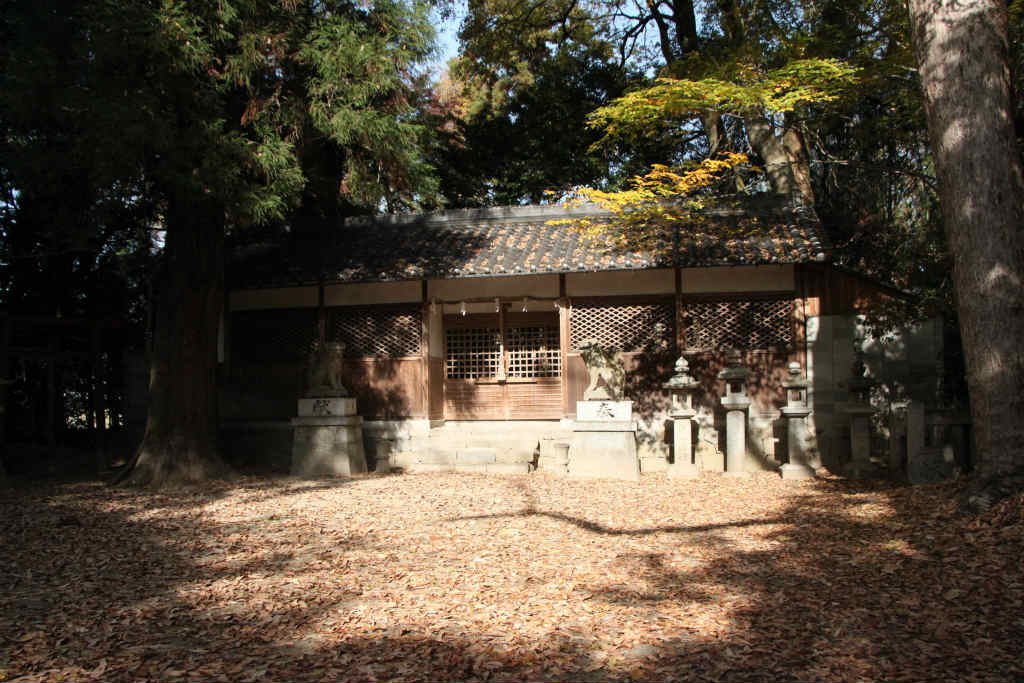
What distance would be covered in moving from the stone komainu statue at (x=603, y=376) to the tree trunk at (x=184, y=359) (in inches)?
223

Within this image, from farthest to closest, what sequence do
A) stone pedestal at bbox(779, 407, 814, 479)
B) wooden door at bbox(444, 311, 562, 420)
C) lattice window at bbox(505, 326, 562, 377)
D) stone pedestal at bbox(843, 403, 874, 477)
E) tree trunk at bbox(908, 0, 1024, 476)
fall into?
lattice window at bbox(505, 326, 562, 377), wooden door at bbox(444, 311, 562, 420), stone pedestal at bbox(779, 407, 814, 479), stone pedestal at bbox(843, 403, 874, 477), tree trunk at bbox(908, 0, 1024, 476)

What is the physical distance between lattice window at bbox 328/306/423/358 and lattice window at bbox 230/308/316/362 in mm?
508

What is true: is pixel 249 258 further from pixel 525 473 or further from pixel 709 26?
pixel 709 26

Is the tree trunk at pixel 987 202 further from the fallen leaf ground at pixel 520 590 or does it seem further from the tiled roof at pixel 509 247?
the tiled roof at pixel 509 247

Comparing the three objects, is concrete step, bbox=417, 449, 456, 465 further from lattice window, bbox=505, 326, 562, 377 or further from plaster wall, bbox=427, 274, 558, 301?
plaster wall, bbox=427, 274, 558, 301

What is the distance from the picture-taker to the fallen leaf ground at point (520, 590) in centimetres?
423

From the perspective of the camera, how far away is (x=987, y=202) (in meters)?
6.85

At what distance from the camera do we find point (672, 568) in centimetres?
615

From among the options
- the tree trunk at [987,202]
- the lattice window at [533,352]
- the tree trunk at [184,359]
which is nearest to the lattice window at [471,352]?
the lattice window at [533,352]

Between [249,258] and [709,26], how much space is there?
1204cm

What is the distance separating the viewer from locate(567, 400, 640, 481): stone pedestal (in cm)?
1127

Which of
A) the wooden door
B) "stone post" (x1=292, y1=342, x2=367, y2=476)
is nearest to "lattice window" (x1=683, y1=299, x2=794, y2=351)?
the wooden door

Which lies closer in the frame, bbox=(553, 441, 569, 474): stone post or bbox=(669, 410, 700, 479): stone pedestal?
bbox=(669, 410, 700, 479): stone pedestal

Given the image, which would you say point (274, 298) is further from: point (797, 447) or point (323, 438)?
point (797, 447)
